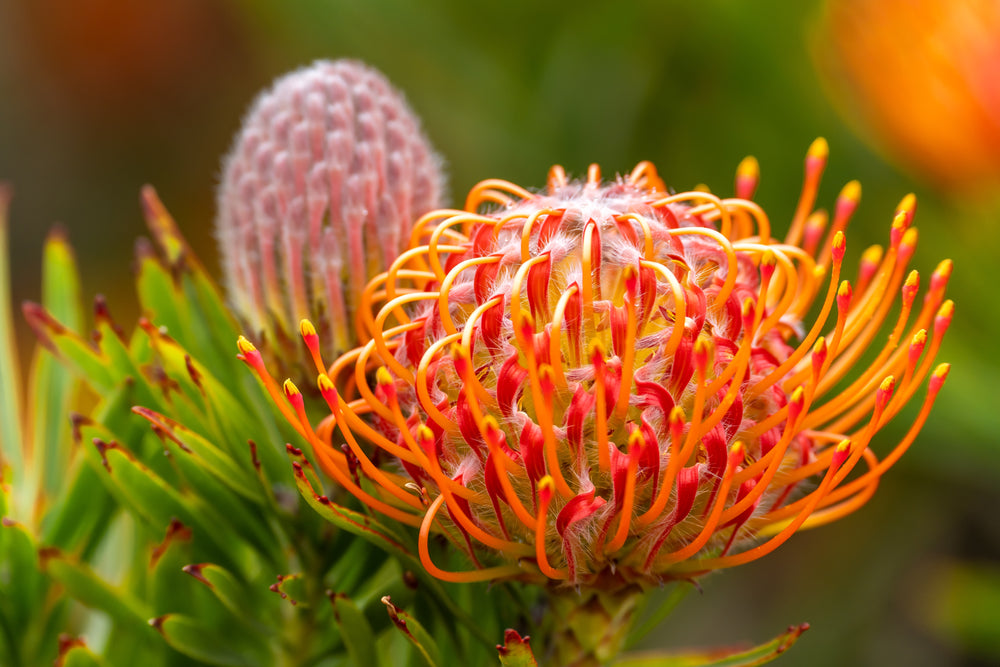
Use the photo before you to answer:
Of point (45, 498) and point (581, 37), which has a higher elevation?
point (581, 37)

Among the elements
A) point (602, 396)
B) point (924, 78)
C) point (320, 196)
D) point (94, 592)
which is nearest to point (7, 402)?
point (94, 592)

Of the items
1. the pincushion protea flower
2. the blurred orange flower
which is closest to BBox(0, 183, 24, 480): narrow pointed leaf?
the pincushion protea flower

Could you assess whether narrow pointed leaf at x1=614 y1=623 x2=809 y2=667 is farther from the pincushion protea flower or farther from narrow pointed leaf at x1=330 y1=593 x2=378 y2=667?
narrow pointed leaf at x1=330 y1=593 x2=378 y2=667

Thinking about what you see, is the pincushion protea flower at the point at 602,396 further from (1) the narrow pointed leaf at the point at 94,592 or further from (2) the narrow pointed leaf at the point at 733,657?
(1) the narrow pointed leaf at the point at 94,592

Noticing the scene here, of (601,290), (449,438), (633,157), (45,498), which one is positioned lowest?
(45,498)

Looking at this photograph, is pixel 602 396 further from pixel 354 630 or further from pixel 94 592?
pixel 94 592

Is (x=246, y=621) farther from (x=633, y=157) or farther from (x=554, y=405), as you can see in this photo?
(x=633, y=157)

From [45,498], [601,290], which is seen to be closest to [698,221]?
[601,290]

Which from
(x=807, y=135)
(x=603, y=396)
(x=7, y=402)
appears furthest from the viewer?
(x=807, y=135)
